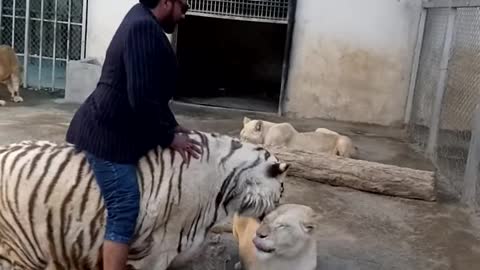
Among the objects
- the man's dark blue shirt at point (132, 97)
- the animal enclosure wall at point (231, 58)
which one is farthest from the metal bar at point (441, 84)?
the man's dark blue shirt at point (132, 97)

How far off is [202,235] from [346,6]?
6952 millimetres

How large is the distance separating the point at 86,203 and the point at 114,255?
0.29 metres

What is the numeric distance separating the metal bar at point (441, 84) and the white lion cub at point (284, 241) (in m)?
4.39

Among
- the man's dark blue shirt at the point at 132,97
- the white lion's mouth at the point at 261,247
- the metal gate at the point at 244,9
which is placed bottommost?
the white lion's mouth at the point at 261,247

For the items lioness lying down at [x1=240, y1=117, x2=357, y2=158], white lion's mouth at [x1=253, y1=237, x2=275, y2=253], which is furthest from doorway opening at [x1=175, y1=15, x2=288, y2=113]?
white lion's mouth at [x1=253, y1=237, x2=275, y2=253]

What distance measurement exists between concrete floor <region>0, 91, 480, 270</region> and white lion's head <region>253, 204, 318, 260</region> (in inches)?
15.9

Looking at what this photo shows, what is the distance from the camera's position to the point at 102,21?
9.84 m

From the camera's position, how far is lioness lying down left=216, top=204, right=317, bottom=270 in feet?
11.0

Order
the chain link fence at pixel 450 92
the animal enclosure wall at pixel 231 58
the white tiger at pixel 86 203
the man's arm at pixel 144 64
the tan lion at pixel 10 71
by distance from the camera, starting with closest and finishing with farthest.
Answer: the man's arm at pixel 144 64
the white tiger at pixel 86 203
the chain link fence at pixel 450 92
the tan lion at pixel 10 71
the animal enclosure wall at pixel 231 58

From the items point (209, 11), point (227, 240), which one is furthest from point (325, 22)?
point (227, 240)

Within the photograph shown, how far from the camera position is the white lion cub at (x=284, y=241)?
132 inches

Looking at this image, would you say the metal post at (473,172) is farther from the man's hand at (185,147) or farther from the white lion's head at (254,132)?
the man's hand at (185,147)

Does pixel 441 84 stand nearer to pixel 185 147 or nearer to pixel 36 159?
pixel 185 147

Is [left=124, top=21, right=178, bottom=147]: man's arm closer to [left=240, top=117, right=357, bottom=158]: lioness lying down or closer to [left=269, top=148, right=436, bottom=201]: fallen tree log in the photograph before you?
[left=269, top=148, right=436, bottom=201]: fallen tree log
